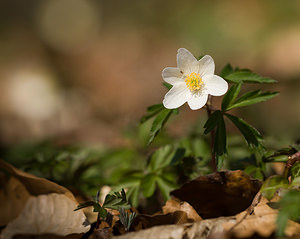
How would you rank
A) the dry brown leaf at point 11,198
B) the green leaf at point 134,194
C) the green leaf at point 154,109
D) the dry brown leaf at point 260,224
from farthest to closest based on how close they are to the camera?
the green leaf at point 134,194 → the green leaf at point 154,109 → the dry brown leaf at point 11,198 → the dry brown leaf at point 260,224

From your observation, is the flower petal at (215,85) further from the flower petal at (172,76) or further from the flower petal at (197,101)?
the flower petal at (172,76)

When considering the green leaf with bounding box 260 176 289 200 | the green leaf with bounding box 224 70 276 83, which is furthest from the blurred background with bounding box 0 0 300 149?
the green leaf with bounding box 260 176 289 200

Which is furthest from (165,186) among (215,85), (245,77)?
(245,77)

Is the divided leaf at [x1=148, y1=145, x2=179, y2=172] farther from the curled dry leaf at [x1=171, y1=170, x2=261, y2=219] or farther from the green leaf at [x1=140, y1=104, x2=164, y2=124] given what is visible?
the curled dry leaf at [x1=171, y1=170, x2=261, y2=219]

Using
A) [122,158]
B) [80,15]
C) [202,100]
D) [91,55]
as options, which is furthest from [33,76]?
[202,100]

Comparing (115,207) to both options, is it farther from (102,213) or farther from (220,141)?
(220,141)

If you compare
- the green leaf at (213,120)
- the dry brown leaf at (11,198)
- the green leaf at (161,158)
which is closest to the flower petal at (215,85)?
the green leaf at (213,120)
